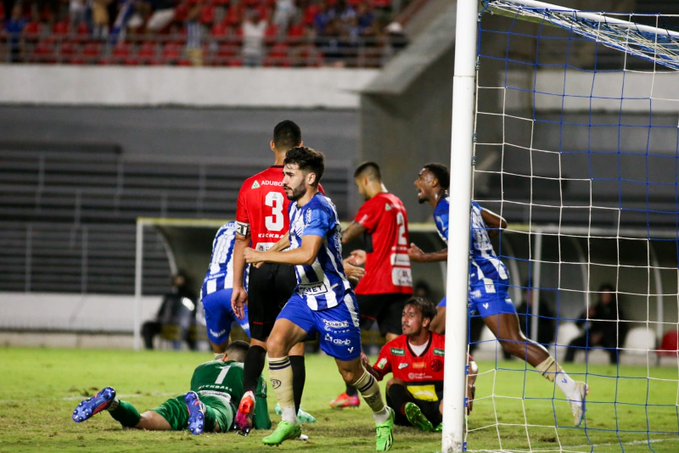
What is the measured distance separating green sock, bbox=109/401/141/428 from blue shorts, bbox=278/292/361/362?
127 cm

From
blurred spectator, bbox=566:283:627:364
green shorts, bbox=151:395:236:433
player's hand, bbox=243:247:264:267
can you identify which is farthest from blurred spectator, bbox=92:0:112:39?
player's hand, bbox=243:247:264:267

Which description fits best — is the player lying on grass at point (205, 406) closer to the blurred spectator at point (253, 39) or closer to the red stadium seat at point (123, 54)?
the blurred spectator at point (253, 39)

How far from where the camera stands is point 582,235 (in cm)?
1655

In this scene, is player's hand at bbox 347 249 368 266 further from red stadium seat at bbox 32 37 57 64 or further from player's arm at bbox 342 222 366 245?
Result: red stadium seat at bbox 32 37 57 64

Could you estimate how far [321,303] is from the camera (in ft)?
22.7

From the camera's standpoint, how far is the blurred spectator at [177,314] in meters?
18.5

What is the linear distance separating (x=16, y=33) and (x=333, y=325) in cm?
2026

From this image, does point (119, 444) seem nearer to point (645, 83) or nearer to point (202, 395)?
point (202, 395)

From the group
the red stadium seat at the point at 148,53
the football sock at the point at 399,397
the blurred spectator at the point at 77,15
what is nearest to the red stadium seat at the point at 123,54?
the red stadium seat at the point at 148,53

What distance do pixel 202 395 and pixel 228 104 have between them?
1668 centimetres

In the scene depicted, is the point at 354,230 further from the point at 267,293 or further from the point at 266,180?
the point at 267,293

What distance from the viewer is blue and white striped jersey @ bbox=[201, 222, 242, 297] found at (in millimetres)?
8875

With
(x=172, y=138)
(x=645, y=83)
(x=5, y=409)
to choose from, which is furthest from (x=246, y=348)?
(x=172, y=138)

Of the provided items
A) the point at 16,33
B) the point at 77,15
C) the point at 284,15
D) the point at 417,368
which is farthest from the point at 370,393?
the point at 77,15
